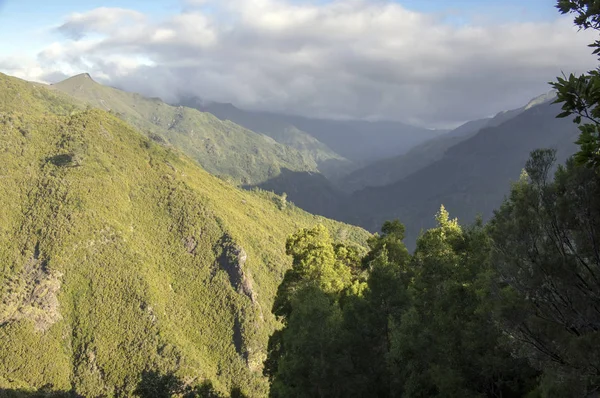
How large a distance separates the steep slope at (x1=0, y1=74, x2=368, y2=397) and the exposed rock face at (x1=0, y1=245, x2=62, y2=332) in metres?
0.37

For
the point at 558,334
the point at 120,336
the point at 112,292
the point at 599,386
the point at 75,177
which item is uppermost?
the point at 75,177

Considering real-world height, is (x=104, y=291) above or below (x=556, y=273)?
below

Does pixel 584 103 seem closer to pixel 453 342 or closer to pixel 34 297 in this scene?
pixel 453 342

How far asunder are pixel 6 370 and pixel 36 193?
75.5 metres

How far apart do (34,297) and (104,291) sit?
23793 millimetres

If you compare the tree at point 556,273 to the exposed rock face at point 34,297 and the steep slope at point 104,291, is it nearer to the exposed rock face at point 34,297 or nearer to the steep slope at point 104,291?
the steep slope at point 104,291

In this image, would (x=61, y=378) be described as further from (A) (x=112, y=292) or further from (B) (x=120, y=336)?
(A) (x=112, y=292)

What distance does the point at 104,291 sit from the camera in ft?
537

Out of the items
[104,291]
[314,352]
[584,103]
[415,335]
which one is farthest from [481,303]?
[104,291]

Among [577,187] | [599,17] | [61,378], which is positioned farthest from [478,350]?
[61,378]

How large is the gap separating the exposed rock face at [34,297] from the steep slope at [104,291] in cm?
37

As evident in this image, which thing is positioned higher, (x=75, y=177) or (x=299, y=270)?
(x=75, y=177)

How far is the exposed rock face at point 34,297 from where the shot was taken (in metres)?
151

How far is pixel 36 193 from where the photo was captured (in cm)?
17875
